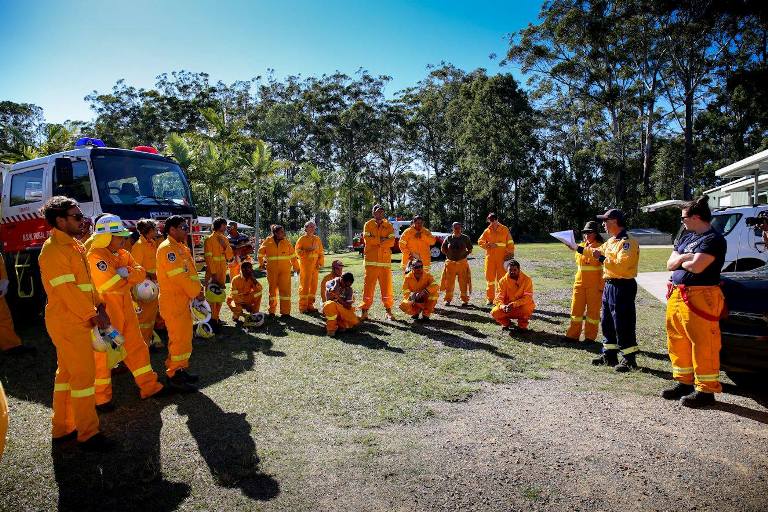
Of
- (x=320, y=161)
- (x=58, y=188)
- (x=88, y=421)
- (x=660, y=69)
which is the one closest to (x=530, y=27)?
(x=660, y=69)

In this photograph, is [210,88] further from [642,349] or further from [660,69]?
[642,349]

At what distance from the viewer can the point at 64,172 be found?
24.7ft

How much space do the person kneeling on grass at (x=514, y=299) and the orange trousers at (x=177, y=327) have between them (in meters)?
4.71

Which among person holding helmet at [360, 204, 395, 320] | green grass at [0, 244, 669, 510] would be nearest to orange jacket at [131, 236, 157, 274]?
green grass at [0, 244, 669, 510]

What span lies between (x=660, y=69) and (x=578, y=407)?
34.3 meters

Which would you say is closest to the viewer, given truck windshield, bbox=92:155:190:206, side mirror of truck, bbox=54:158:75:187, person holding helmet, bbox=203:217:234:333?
side mirror of truck, bbox=54:158:75:187

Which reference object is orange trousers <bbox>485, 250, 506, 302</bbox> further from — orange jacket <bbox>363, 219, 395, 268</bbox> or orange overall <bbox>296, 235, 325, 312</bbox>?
orange overall <bbox>296, 235, 325, 312</bbox>

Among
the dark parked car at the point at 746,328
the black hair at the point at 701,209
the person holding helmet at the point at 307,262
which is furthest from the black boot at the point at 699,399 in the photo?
the person holding helmet at the point at 307,262

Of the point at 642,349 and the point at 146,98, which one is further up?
the point at 146,98

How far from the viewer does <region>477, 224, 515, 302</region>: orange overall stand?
9.93m

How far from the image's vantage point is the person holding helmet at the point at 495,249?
32.6 feet

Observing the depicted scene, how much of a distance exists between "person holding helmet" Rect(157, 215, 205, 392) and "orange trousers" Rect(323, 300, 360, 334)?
2.79 meters

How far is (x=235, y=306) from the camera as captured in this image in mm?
8664

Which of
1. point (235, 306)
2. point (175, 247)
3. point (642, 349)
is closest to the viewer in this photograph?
point (175, 247)
